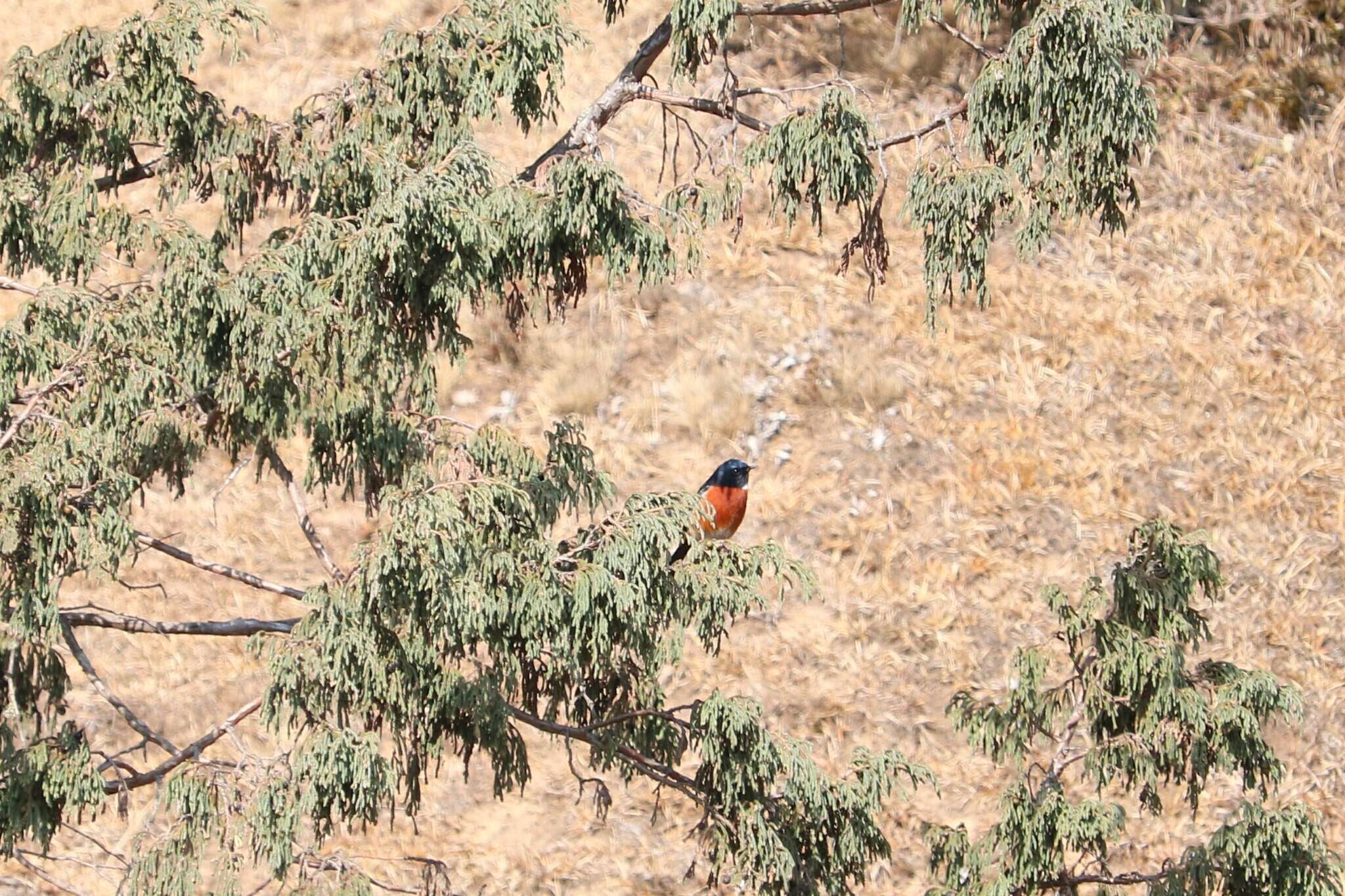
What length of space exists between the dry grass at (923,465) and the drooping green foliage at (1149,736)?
402 cm

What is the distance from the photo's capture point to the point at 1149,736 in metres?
5.85

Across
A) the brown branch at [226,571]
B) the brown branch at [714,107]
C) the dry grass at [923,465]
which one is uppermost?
the brown branch at [714,107]

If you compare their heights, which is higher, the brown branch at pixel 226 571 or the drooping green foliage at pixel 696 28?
the drooping green foliage at pixel 696 28

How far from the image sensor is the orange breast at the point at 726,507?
8.39 meters

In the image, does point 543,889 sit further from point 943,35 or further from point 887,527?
point 943,35

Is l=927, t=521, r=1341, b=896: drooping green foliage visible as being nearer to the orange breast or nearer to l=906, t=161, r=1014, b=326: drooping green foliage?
l=906, t=161, r=1014, b=326: drooping green foliage

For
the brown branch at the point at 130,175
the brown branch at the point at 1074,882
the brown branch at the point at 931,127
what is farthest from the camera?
the brown branch at the point at 130,175

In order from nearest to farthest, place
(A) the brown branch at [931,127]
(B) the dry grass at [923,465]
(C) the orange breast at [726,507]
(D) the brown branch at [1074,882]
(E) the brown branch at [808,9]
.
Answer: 1. (A) the brown branch at [931,127]
2. (D) the brown branch at [1074,882]
3. (E) the brown branch at [808,9]
4. (C) the orange breast at [726,507]
5. (B) the dry grass at [923,465]

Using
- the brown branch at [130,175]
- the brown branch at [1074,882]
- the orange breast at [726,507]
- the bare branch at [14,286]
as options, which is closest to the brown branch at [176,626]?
the bare branch at [14,286]

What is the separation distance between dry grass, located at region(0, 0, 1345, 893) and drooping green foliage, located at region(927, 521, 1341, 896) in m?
4.02

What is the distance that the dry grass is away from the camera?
10.4 m

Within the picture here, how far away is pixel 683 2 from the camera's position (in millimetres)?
5863

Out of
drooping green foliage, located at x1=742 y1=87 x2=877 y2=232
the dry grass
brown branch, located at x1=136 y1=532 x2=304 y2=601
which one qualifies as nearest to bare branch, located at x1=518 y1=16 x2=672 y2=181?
drooping green foliage, located at x1=742 y1=87 x2=877 y2=232

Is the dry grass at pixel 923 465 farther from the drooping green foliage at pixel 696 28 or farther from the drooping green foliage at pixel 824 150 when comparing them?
the drooping green foliage at pixel 696 28
